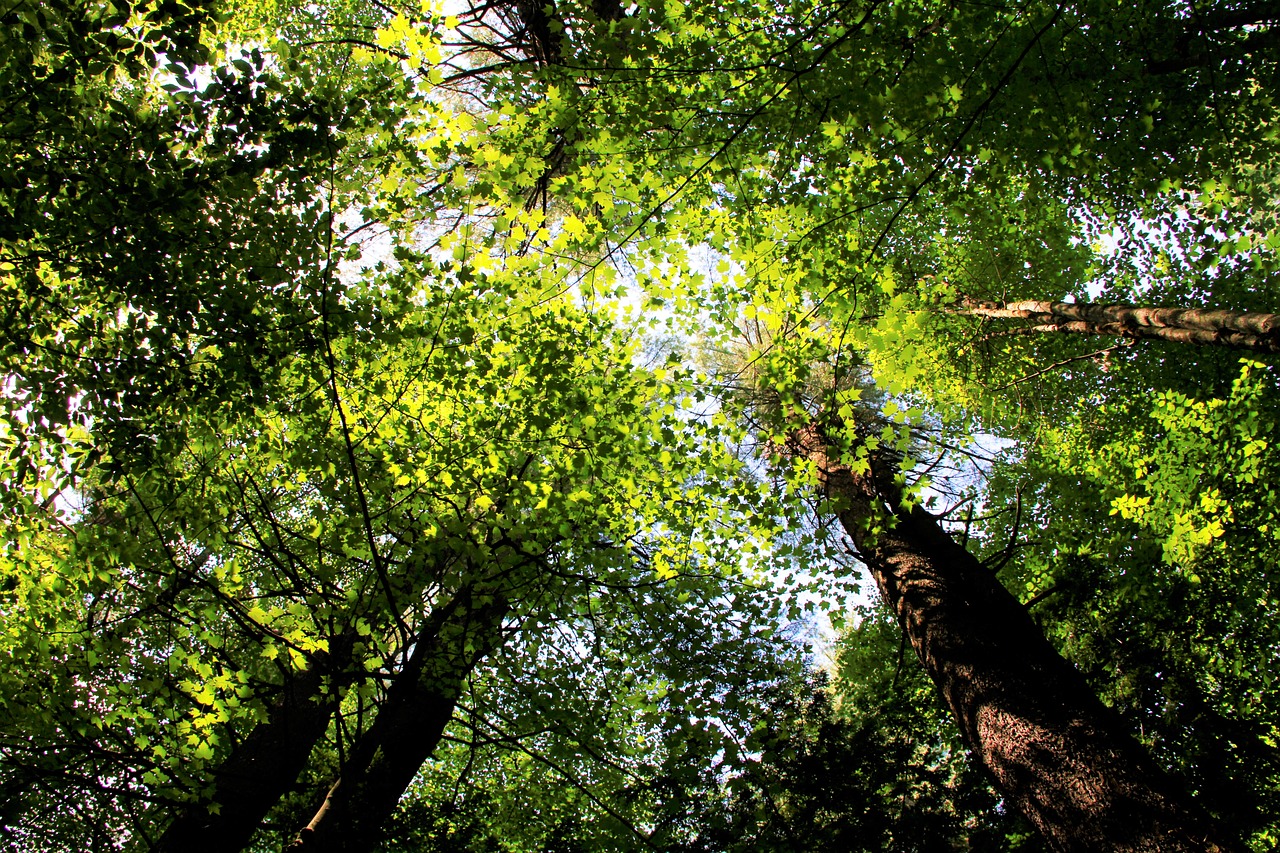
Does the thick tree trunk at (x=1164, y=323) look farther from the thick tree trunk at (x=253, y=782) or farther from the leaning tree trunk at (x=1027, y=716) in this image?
the thick tree trunk at (x=253, y=782)

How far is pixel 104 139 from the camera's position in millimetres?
3482

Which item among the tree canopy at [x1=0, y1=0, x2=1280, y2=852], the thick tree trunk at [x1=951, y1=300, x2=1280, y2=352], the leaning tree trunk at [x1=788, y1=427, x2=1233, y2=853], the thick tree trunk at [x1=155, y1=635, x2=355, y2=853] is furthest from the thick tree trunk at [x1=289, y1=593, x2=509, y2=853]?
the thick tree trunk at [x1=951, y1=300, x2=1280, y2=352]

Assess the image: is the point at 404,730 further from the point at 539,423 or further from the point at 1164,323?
the point at 1164,323

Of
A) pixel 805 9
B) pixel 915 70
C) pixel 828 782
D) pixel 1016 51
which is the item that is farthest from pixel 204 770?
pixel 1016 51

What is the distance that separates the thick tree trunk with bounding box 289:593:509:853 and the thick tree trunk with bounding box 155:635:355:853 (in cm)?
56

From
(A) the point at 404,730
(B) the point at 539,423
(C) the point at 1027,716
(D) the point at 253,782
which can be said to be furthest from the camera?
(A) the point at 404,730

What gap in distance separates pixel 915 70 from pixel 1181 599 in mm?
7506

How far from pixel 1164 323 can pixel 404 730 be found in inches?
305

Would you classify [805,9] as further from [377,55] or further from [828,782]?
[828,782]

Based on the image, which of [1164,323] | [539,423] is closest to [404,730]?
[539,423]

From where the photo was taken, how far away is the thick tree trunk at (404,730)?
3553mm

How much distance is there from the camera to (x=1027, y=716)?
3488mm

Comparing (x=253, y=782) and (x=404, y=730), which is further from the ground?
(x=404, y=730)

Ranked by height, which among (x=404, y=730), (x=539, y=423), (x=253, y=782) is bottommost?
(x=253, y=782)
